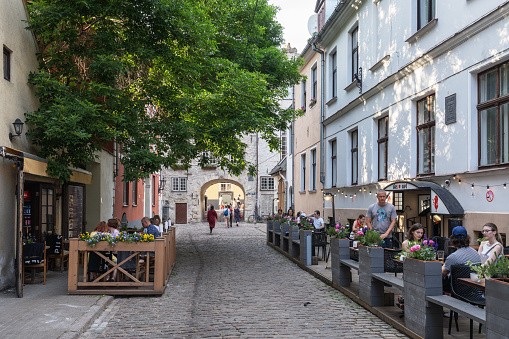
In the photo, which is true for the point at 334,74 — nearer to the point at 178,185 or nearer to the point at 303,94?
the point at 303,94

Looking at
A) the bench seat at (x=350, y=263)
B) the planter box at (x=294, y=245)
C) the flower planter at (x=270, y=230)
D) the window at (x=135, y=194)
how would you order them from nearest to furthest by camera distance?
the bench seat at (x=350, y=263)
the planter box at (x=294, y=245)
the flower planter at (x=270, y=230)
the window at (x=135, y=194)

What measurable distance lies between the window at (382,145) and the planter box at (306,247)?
2873mm

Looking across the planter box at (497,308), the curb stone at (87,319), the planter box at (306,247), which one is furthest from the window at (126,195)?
the planter box at (497,308)

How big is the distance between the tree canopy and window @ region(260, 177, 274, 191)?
1354 inches

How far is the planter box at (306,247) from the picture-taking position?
14.0m

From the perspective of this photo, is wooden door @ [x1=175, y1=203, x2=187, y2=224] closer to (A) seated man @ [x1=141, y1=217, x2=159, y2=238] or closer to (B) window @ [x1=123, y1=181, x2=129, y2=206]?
(B) window @ [x1=123, y1=181, x2=129, y2=206]

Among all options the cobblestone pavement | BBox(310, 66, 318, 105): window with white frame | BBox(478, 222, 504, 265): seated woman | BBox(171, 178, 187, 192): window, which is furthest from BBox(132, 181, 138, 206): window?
BBox(171, 178, 187, 192): window

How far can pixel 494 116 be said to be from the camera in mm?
9539

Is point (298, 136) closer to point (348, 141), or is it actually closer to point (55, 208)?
point (348, 141)

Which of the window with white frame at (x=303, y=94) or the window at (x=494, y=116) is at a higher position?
the window with white frame at (x=303, y=94)

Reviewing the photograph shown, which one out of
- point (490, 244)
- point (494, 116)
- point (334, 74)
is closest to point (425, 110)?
point (494, 116)

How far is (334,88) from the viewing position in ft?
70.0

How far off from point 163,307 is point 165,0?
6.69m

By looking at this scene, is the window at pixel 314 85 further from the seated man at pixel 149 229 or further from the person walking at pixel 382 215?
the person walking at pixel 382 215
